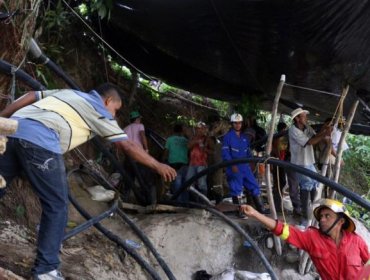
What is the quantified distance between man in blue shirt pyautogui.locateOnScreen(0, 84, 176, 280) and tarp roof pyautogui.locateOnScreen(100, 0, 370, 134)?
8.16 feet

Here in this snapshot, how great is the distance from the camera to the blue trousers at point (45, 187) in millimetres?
2863

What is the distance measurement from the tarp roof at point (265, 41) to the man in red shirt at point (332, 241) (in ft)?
6.63

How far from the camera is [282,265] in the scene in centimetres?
553

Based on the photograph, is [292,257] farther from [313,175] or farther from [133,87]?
[133,87]

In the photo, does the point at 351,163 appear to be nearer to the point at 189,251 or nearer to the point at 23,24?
the point at 189,251

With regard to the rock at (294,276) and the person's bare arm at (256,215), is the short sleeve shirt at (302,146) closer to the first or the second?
the rock at (294,276)

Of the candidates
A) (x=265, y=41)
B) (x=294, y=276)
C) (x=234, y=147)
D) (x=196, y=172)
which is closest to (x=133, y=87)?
(x=196, y=172)

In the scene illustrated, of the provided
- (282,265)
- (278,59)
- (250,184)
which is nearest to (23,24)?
(278,59)

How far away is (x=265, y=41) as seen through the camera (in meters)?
5.30

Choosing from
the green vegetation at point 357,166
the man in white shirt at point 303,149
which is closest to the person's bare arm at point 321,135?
the man in white shirt at point 303,149

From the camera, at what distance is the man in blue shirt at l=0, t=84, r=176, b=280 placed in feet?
9.43

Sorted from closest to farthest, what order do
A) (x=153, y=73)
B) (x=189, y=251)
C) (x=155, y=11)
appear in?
(x=189, y=251) < (x=155, y=11) < (x=153, y=73)

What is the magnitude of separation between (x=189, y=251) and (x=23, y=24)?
3.21 meters

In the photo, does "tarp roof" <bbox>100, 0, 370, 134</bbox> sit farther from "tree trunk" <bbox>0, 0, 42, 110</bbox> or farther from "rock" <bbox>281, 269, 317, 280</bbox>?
"rock" <bbox>281, 269, 317, 280</bbox>
